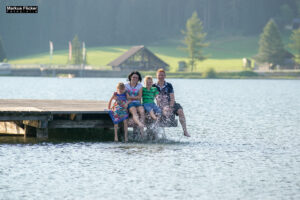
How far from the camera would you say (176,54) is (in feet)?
589

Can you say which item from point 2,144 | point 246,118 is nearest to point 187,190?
point 2,144

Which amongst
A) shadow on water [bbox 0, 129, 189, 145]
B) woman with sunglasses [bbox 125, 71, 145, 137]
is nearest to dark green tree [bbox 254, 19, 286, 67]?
shadow on water [bbox 0, 129, 189, 145]

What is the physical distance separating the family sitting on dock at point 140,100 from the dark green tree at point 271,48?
128683mm

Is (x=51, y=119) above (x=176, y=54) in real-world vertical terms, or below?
below

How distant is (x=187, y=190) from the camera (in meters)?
15.7

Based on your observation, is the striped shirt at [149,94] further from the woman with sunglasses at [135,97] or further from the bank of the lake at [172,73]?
the bank of the lake at [172,73]

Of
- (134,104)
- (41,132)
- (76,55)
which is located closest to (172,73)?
(76,55)

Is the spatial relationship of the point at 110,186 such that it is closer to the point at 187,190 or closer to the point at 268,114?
the point at 187,190

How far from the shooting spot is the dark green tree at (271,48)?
149875 mm

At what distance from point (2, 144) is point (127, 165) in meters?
5.89

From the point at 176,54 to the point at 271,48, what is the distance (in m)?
35.4

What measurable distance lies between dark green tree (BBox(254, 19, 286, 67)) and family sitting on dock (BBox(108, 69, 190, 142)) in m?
129

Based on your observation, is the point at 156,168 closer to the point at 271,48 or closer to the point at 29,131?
the point at 29,131

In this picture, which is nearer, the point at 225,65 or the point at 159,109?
the point at 159,109
